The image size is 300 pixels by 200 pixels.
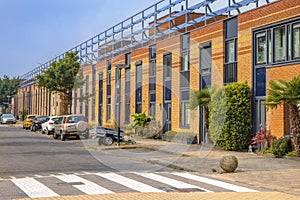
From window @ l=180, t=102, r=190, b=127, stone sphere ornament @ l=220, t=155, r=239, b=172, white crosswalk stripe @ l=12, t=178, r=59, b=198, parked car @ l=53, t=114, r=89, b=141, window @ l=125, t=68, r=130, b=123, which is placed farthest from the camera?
window @ l=125, t=68, r=130, b=123

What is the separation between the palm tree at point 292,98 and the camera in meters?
18.7

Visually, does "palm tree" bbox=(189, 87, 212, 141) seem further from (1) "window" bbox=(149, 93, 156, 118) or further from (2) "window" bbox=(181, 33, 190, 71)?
(1) "window" bbox=(149, 93, 156, 118)

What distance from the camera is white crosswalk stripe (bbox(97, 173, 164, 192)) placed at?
1202 cm

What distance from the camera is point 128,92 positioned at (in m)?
40.8

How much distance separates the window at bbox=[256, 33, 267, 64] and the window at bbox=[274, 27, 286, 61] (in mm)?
778

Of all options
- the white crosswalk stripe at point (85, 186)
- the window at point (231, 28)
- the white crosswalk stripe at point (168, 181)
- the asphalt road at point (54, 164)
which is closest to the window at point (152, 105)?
the window at point (231, 28)

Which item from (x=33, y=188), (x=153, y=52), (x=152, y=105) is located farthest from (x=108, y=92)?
(x=33, y=188)

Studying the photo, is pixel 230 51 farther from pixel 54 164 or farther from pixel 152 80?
pixel 54 164

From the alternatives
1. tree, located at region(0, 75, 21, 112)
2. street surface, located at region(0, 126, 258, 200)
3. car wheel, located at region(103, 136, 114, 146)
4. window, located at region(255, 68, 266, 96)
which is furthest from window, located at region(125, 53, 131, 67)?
tree, located at region(0, 75, 21, 112)

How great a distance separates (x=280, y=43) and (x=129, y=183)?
472 inches

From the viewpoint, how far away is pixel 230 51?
25.8 meters

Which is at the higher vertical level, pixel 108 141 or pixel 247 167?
pixel 108 141

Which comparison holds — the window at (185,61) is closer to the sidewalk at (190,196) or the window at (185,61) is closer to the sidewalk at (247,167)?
the sidewalk at (247,167)

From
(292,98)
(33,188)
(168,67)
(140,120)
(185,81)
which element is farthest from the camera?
(140,120)
